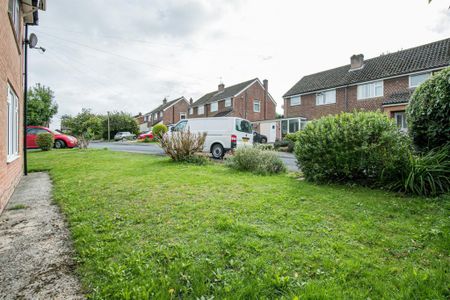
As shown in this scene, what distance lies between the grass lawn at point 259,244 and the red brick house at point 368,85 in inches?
523

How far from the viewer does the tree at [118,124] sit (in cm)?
4641

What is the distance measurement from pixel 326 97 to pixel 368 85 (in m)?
3.74

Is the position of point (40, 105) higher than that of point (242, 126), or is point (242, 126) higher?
point (40, 105)

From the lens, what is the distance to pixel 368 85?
2053 cm

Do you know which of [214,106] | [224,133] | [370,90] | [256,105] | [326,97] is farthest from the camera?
[214,106]

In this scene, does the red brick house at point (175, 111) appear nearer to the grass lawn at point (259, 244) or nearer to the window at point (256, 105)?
the window at point (256, 105)

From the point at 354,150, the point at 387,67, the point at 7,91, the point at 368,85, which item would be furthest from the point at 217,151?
the point at 387,67

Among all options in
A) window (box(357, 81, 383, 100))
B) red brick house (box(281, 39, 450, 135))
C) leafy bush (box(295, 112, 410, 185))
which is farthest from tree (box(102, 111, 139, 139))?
leafy bush (box(295, 112, 410, 185))

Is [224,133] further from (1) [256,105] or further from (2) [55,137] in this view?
(1) [256,105]

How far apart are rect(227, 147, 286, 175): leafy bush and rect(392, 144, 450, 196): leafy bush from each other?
3.41 m

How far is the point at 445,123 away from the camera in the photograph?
5.20 meters

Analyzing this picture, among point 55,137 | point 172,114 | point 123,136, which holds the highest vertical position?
point 172,114


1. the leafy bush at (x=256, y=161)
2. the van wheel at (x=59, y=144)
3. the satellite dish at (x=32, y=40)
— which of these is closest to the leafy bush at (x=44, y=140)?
the van wheel at (x=59, y=144)

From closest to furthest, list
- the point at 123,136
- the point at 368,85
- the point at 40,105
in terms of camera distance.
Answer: the point at 368,85, the point at 40,105, the point at 123,136
